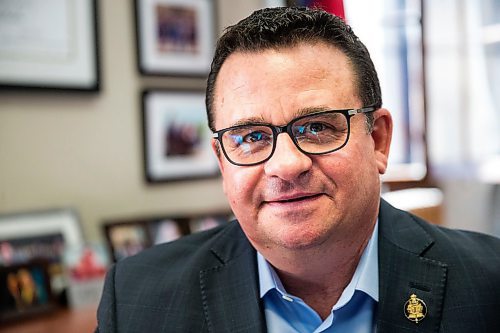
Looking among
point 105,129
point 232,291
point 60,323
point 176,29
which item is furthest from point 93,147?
point 232,291

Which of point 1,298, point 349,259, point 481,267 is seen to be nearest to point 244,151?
point 349,259

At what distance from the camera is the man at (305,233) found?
110 cm

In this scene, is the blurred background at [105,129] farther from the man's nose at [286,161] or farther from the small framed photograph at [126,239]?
the man's nose at [286,161]

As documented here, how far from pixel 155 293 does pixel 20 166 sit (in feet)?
3.52

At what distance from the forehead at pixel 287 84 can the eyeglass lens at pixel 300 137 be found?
0.02 meters

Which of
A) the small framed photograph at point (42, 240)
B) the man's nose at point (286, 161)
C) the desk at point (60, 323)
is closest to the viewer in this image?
the man's nose at point (286, 161)

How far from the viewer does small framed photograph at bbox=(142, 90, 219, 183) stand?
2.41 m

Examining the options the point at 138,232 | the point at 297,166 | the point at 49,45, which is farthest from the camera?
the point at 138,232

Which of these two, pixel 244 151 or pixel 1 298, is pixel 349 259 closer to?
pixel 244 151

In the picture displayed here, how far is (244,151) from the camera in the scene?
1.16 metres

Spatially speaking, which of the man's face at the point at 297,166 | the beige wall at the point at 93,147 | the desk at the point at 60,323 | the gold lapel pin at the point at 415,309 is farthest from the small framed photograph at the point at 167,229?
the gold lapel pin at the point at 415,309

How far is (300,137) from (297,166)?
0.08 metres

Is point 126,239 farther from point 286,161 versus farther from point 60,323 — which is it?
point 286,161

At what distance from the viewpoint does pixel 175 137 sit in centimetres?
249
